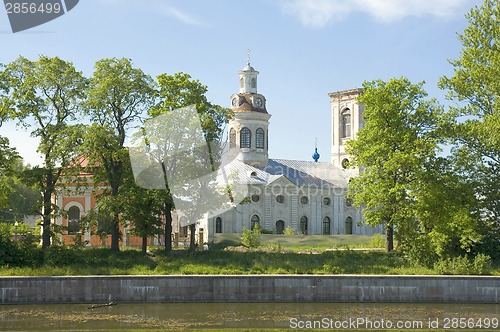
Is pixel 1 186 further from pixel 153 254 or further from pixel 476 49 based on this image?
pixel 476 49

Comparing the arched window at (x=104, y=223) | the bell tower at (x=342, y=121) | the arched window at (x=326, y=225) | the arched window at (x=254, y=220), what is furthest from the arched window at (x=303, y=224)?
the arched window at (x=104, y=223)

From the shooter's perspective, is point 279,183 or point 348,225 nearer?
point 279,183

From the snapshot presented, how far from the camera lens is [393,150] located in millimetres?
36469

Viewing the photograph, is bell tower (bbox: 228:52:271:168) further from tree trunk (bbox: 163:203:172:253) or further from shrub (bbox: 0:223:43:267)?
shrub (bbox: 0:223:43:267)

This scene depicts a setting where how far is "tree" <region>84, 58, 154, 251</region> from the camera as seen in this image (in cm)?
3569

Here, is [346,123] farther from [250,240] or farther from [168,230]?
[168,230]

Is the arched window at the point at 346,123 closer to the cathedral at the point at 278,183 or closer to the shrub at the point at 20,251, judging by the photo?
the cathedral at the point at 278,183

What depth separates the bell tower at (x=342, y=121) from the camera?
64188 mm

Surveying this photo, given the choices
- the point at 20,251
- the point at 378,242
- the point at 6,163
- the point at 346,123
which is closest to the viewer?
the point at 20,251

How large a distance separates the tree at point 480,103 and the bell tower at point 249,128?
24.4 metres

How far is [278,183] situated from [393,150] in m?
19.2

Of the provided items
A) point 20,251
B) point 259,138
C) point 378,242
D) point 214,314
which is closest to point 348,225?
point 259,138

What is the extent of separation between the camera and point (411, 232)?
34344mm

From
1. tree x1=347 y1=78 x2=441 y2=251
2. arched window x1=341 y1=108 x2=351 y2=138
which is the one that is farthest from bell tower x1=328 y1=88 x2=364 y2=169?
tree x1=347 y1=78 x2=441 y2=251
